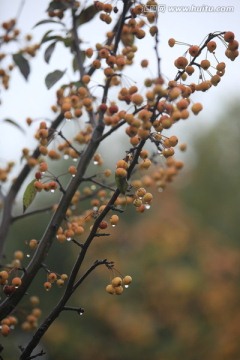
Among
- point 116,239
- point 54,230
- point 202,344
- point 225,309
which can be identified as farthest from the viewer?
point 116,239

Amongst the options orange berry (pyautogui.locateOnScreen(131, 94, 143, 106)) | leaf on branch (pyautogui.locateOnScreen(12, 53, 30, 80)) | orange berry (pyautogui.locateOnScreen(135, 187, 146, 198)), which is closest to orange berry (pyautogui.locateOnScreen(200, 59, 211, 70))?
orange berry (pyautogui.locateOnScreen(131, 94, 143, 106))

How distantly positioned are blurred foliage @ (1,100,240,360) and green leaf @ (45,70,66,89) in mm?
8460

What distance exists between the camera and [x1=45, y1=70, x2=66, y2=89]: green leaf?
204cm

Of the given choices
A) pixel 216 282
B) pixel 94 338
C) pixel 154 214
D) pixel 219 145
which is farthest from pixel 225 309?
pixel 219 145

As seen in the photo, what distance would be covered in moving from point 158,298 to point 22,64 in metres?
9.03

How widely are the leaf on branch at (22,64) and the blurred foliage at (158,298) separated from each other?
833 cm

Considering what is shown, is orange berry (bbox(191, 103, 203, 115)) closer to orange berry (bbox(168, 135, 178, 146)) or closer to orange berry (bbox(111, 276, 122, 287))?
orange berry (bbox(168, 135, 178, 146))

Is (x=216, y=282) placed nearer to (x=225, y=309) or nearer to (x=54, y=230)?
(x=225, y=309)

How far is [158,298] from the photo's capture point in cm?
1062

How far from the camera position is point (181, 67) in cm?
148

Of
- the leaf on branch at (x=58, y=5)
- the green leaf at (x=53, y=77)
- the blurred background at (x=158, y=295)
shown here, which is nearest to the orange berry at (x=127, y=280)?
the green leaf at (x=53, y=77)

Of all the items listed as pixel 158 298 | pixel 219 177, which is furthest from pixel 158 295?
pixel 219 177

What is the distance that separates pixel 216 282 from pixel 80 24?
959cm

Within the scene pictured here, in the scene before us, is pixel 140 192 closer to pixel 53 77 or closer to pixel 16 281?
pixel 16 281
